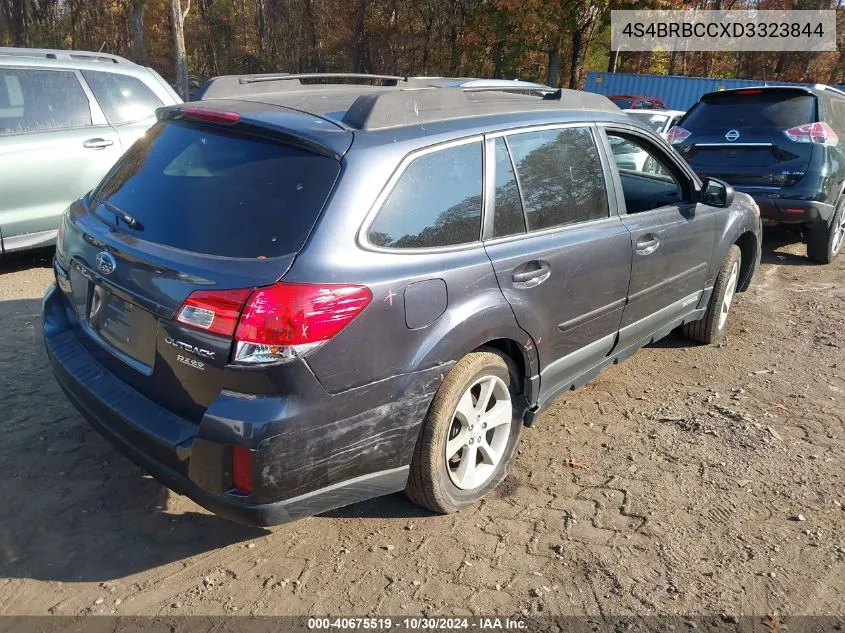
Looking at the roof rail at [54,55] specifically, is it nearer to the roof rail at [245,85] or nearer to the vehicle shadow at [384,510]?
the roof rail at [245,85]

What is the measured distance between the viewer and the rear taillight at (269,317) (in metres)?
2.19

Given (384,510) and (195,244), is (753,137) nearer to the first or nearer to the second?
(384,510)

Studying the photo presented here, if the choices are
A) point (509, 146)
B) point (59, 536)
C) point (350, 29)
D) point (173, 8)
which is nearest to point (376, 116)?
point (509, 146)

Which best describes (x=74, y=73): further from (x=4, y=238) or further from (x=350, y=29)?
(x=350, y=29)

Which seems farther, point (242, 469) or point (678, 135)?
point (678, 135)

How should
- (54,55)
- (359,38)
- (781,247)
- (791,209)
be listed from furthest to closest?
(359,38) < (781,247) < (791,209) < (54,55)

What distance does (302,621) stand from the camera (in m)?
2.39

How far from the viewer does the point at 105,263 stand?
262cm

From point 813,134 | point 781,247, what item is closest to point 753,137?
point 813,134

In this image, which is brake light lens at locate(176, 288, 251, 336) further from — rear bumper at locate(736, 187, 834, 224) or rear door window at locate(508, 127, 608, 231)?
rear bumper at locate(736, 187, 834, 224)

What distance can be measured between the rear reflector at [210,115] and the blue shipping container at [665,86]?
949 inches

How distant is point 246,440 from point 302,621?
28.1 inches

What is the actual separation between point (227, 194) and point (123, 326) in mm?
646

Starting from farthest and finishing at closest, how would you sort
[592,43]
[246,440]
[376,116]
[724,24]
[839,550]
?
[724,24] < [592,43] < [839,550] < [376,116] < [246,440]
